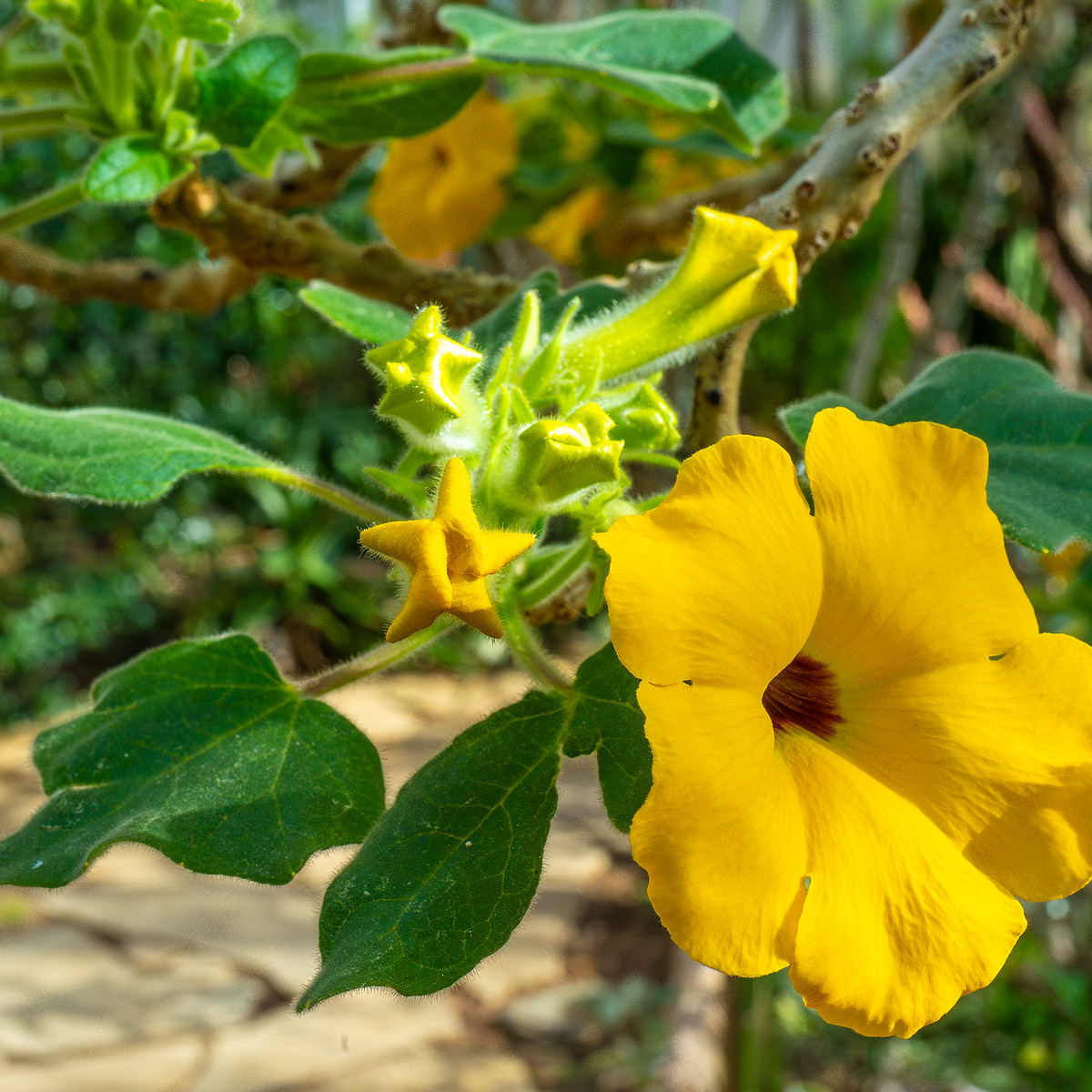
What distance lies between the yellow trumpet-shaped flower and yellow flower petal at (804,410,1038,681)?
0.42ft

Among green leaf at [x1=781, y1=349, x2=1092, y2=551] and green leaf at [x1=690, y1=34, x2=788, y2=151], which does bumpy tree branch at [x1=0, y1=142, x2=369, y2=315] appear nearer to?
green leaf at [x1=690, y1=34, x2=788, y2=151]

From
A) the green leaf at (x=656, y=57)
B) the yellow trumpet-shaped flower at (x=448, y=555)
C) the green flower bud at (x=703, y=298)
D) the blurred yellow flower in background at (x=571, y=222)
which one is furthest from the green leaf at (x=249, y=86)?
the blurred yellow flower in background at (x=571, y=222)

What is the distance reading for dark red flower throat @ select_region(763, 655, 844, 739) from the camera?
45 centimetres

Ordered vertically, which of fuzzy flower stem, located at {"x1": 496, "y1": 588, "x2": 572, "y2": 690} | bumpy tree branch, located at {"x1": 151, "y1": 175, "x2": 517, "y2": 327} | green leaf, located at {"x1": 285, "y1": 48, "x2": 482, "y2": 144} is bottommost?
fuzzy flower stem, located at {"x1": 496, "y1": 588, "x2": 572, "y2": 690}

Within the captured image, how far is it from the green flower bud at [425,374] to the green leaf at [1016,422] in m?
0.19

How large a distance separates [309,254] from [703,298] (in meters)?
0.44

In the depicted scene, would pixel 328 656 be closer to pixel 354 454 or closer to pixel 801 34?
pixel 354 454

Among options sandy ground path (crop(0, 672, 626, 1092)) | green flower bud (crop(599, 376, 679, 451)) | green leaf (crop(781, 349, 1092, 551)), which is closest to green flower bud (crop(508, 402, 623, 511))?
green flower bud (crop(599, 376, 679, 451))

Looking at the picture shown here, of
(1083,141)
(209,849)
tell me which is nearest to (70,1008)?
(209,849)

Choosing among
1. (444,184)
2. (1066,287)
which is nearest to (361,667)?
(444,184)

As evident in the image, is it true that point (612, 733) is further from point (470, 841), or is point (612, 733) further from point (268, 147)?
point (268, 147)

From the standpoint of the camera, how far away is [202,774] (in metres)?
0.51

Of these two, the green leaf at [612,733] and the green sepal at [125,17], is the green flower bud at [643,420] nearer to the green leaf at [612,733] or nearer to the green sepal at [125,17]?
the green leaf at [612,733]

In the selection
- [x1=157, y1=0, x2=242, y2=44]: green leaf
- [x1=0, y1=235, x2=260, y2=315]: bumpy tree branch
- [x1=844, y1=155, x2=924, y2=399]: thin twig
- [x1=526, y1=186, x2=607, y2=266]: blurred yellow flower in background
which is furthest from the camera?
[x1=844, y1=155, x2=924, y2=399]: thin twig
